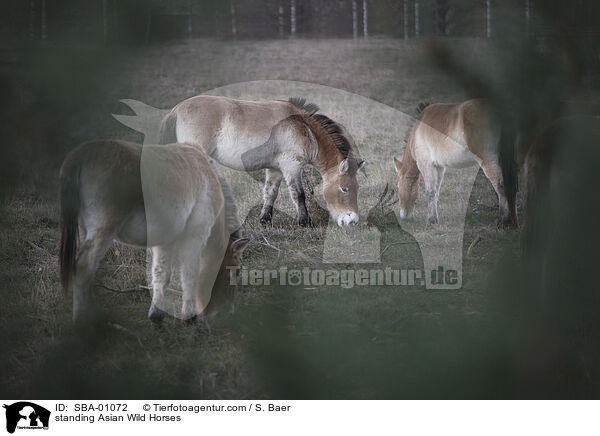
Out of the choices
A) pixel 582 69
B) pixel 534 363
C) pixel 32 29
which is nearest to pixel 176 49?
pixel 32 29

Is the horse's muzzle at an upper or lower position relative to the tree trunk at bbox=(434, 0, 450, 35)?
lower

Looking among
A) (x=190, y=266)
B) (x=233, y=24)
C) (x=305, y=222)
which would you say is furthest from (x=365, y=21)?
(x=305, y=222)

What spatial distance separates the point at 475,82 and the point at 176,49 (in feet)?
1.93

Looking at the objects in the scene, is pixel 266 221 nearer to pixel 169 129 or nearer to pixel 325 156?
pixel 325 156

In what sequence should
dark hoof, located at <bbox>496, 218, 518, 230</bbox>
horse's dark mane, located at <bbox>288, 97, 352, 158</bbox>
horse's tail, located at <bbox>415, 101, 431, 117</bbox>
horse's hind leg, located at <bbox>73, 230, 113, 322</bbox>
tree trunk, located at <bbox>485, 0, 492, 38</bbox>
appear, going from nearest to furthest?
tree trunk, located at <bbox>485, 0, 492, 38</bbox> < horse's tail, located at <bbox>415, 101, 431, 117</bbox> < horse's hind leg, located at <bbox>73, 230, 113, 322</bbox> < dark hoof, located at <bbox>496, 218, 518, 230</bbox> < horse's dark mane, located at <bbox>288, 97, 352, 158</bbox>

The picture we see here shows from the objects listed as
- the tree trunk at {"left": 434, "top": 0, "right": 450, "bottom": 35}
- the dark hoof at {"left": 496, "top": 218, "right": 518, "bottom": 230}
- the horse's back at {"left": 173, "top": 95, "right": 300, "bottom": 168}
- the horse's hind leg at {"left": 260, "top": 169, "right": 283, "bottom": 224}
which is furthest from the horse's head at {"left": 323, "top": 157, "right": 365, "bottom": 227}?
the tree trunk at {"left": 434, "top": 0, "right": 450, "bottom": 35}

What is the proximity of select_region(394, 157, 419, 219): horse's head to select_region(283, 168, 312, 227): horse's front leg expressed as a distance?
1.51 metres

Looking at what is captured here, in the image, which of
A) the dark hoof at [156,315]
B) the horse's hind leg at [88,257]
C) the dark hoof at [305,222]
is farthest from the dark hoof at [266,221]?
the horse's hind leg at [88,257]

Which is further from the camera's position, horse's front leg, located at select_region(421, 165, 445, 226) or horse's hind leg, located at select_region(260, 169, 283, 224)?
horse's hind leg, located at select_region(260, 169, 283, 224)

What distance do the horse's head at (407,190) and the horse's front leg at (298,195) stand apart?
1.51m

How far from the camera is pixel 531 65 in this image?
985 mm

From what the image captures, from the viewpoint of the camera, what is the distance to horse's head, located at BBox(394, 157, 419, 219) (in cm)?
789

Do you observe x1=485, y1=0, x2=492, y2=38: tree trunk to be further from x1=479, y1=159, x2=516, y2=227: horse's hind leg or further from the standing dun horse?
the standing dun horse

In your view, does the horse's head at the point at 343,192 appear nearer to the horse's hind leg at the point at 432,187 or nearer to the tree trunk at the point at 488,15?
the horse's hind leg at the point at 432,187
